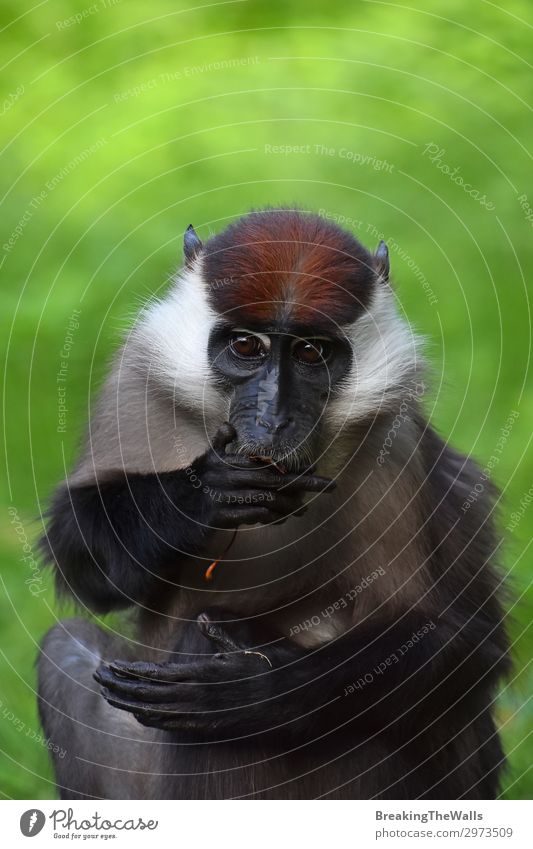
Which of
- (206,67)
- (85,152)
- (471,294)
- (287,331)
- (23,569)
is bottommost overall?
(23,569)

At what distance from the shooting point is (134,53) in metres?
6.32

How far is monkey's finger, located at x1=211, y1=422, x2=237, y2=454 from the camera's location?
127 inches

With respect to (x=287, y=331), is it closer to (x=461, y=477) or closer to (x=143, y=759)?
(x=461, y=477)

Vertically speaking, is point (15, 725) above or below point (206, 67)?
below

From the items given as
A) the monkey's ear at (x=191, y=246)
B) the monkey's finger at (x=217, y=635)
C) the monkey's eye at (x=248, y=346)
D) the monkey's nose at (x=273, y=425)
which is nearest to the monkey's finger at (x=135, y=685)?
the monkey's finger at (x=217, y=635)

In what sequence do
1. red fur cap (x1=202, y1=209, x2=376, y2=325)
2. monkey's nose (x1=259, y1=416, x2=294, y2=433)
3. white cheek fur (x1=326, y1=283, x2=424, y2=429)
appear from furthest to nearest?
white cheek fur (x1=326, y1=283, x2=424, y2=429)
red fur cap (x1=202, y1=209, x2=376, y2=325)
monkey's nose (x1=259, y1=416, x2=294, y2=433)

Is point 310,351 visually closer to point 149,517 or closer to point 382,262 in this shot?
point 382,262

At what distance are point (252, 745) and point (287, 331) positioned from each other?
1248 mm

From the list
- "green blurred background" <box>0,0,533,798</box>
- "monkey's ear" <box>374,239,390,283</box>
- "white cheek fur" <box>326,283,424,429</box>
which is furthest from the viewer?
"green blurred background" <box>0,0,533,798</box>

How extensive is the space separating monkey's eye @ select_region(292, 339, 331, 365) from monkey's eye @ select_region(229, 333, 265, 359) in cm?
10

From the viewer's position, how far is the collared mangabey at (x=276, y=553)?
3383mm

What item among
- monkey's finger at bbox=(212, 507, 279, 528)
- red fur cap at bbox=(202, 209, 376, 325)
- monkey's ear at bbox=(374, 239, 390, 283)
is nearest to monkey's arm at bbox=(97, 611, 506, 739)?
monkey's finger at bbox=(212, 507, 279, 528)

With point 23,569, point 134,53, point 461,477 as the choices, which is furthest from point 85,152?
point 461,477

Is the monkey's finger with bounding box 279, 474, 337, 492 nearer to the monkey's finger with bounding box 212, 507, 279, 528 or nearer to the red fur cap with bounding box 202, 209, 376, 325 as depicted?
the monkey's finger with bounding box 212, 507, 279, 528
